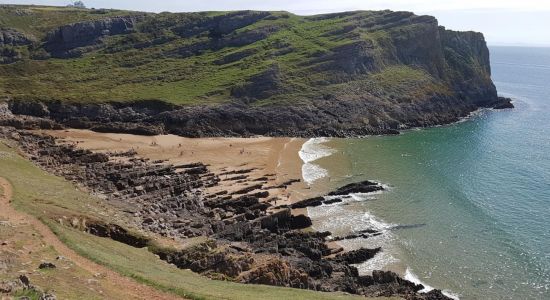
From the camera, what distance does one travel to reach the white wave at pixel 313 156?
86562mm

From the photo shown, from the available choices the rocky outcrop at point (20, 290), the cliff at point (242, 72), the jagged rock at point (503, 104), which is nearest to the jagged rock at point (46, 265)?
the rocky outcrop at point (20, 290)

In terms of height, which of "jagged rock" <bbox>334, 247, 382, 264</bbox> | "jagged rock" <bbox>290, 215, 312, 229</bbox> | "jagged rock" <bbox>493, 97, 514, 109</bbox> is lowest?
"jagged rock" <bbox>334, 247, 382, 264</bbox>

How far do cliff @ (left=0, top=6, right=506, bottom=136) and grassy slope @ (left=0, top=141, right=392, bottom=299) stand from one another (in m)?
60.9

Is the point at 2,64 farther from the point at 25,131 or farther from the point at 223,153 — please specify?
the point at 223,153

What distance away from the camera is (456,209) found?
236ft

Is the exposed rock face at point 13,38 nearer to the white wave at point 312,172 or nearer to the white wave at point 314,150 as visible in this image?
the white wave at point 314,150

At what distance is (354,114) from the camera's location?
13125 centimetres

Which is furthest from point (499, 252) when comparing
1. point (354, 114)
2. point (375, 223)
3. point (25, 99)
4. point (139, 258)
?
point (25, 99)

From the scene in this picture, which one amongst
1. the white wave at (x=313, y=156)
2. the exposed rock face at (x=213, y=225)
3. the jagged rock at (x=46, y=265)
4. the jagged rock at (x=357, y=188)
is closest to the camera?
the jagged rock at (x=46, y=265)

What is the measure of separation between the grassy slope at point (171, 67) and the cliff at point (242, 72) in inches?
19.3

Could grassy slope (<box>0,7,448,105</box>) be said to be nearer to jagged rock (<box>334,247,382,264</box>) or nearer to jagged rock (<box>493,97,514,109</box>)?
jagged rock (<box>493,97,514,109</box>)

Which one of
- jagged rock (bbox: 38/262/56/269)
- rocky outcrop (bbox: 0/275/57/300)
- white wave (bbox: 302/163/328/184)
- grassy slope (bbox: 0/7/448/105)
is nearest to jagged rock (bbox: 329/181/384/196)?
white wave (bbox: 302/163/328/184)

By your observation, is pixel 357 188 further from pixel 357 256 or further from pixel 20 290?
pixel 20 290

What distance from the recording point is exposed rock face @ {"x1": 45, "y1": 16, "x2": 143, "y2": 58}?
16562cm
